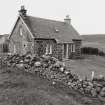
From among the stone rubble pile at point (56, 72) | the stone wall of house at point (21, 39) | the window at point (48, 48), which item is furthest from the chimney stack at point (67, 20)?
the stone rubble pile at point (56, 72)

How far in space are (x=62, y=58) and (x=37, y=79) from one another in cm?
1682

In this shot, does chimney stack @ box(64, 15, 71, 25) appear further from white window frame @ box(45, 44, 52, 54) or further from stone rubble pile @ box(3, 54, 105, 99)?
stone rubble pile @ box(3, 54, 105, 99)

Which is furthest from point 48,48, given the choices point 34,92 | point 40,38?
point 34,92

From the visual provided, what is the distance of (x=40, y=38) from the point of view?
27609mm

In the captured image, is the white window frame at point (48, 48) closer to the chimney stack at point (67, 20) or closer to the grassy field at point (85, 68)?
the grassy field at point (85, 68)

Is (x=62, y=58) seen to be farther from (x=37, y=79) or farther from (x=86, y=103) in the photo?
(x=86, y=103)

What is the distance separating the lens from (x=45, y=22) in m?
32.6

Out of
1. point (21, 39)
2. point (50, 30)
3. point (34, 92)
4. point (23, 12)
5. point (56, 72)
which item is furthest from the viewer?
point (50, 30)

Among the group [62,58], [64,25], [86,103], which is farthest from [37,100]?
[64,25]

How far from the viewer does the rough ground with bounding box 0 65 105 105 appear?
10930 millimetres

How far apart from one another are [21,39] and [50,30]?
560cm

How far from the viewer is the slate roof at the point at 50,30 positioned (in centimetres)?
2838

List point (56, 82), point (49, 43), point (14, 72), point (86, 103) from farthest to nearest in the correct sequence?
point (49, 43), point (14, 72), point (56, 82), point (86, 103)

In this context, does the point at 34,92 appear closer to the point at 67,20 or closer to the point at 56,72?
the point at 56,72
